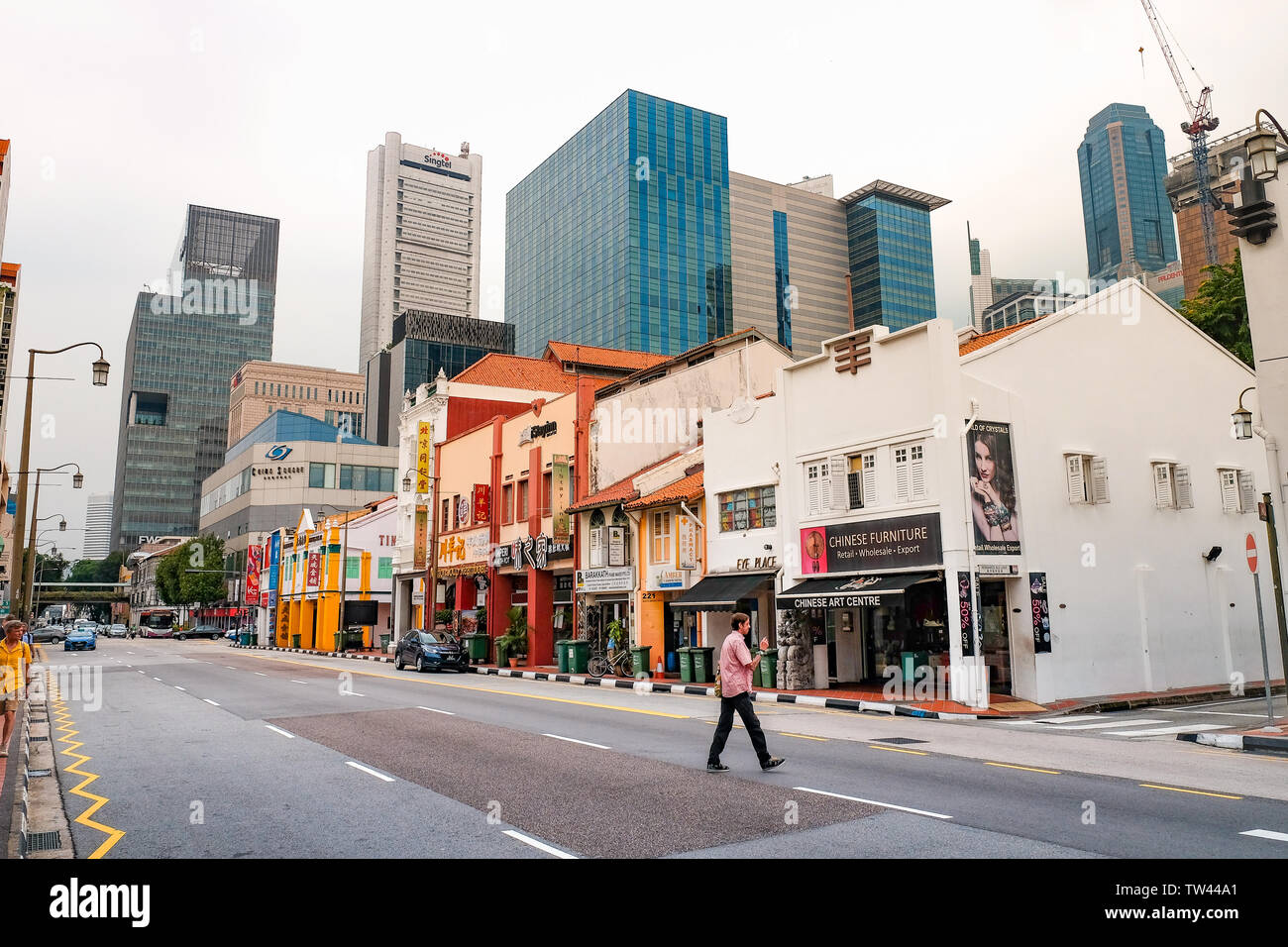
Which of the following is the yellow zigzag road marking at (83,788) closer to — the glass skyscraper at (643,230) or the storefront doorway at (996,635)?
the storefront doorway at (996,635)

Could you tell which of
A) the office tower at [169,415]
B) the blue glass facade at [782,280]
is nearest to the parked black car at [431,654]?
the blue glass facade at [782,280]

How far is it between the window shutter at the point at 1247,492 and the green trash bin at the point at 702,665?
601 inches

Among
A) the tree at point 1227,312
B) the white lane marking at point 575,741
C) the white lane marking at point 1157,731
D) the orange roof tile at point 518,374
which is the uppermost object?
the orange roof tile at point 518,374

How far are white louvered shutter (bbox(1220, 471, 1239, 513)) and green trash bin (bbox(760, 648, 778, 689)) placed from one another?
1320 centimetres

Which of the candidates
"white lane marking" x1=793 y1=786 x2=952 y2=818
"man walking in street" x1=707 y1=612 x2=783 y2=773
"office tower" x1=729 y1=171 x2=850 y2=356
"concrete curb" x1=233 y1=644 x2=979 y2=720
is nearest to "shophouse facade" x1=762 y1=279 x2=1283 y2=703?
"concrete curb" x1=233 y1=644 x2=979 y2=720

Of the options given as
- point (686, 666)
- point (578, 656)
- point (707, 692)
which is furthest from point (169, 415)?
point (707, 692)

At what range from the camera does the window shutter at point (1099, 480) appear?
2183 cm

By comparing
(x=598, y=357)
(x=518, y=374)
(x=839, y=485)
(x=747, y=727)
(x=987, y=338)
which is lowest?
(x=747, y=727)

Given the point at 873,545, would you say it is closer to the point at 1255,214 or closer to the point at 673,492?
the point at 673,492

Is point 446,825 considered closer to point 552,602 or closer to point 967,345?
point 967,345

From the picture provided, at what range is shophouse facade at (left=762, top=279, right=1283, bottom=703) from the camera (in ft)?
65.6

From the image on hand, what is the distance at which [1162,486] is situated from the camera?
76.9 ft

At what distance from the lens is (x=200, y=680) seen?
2711 cm

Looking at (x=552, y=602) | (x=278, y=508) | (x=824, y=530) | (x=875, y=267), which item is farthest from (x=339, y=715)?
(x=875, y=267)
